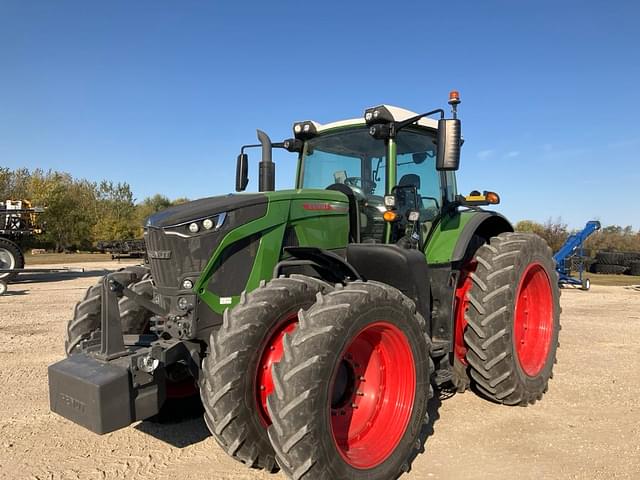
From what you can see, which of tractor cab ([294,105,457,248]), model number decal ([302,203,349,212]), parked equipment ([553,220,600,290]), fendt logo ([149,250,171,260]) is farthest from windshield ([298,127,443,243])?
parked equipment ([553,220,600,290])

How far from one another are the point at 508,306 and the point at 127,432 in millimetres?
3190

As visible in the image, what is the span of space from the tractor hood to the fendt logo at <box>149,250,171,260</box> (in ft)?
0.55

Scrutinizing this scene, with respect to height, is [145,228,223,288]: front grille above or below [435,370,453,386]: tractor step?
above

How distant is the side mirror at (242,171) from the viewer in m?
5.37

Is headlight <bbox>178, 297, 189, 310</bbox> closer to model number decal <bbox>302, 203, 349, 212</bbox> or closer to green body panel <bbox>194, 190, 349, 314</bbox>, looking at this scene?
green body panel <bbox>194, 190, 349, 314</bbox>

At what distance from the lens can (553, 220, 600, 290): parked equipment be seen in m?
14.8

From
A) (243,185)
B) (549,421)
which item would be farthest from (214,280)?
(549,421)

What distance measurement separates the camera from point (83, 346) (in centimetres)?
346

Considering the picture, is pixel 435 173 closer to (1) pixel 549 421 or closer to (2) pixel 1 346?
(1) pixel 549 421

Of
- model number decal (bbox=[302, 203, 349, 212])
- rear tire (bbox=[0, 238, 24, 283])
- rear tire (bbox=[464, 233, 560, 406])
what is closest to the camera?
model number decal (bbox=[302, 203, 349, 212])

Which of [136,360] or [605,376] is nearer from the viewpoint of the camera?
[136,360]

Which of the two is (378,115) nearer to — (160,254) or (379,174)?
(379,174)

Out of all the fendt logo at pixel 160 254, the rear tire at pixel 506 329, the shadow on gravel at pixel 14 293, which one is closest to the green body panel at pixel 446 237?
the rear tire at pixel 506 329

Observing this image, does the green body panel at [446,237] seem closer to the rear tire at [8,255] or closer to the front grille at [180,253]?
the front grille at [180,253]
